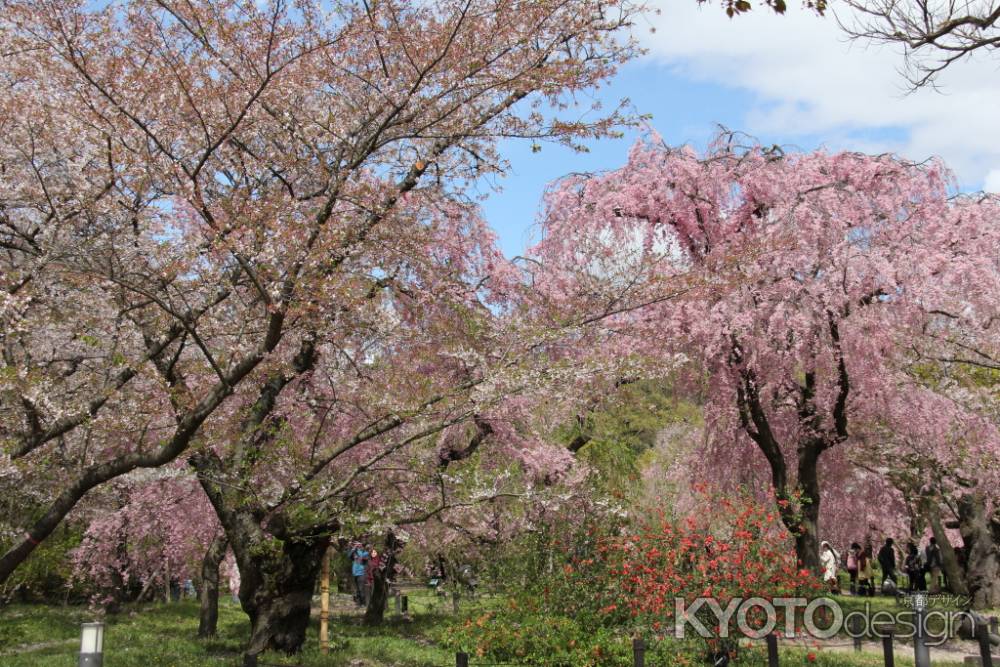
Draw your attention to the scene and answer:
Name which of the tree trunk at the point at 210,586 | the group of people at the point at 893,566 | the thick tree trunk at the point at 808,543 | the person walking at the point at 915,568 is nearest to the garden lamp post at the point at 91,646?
the tree trunk at the point at 210,586

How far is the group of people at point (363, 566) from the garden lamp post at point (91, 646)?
22.2 feet

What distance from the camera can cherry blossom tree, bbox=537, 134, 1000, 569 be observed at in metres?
12.4

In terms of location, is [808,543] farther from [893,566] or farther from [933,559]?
[893,566]

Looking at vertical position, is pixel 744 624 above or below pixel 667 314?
below

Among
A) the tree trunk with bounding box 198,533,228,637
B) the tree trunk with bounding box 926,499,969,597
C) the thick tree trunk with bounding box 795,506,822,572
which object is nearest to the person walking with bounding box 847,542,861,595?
the tree trunk with bounding box 926,499,969,597

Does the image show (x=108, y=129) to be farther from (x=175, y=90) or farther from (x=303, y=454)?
(x=303, y=454)

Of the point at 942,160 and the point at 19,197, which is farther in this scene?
the point at 942,160

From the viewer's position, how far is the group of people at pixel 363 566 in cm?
1622

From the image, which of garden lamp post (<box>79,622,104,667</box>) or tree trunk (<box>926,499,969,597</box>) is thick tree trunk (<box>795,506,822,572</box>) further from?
garden lamp post (<box>79,622,104,667</box>)

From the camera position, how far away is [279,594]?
1095 centimetres

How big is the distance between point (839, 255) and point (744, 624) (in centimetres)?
599

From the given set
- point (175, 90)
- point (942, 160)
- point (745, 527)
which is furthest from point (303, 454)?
point (942, 160)

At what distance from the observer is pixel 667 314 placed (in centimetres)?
1289

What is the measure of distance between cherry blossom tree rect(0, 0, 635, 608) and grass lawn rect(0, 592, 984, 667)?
1723 mm
